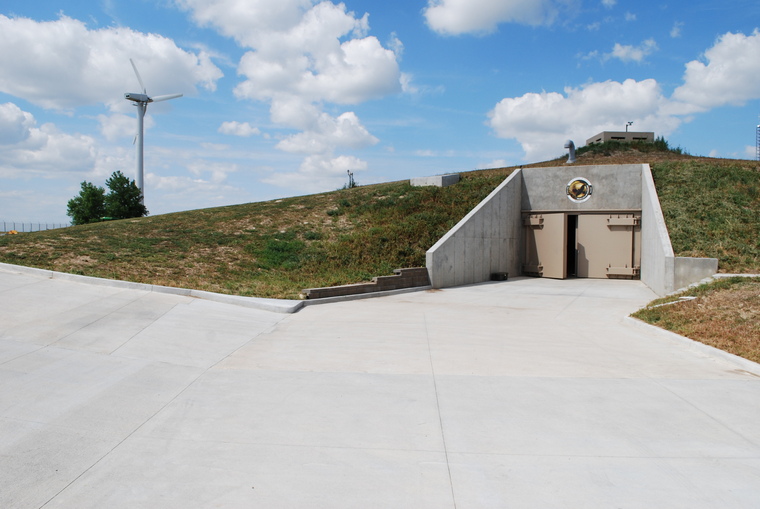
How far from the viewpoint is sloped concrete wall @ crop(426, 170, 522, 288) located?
1647 cm

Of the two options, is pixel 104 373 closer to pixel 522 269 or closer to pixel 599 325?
pixel 599 325

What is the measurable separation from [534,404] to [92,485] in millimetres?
4243

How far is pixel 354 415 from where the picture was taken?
5.20 meters

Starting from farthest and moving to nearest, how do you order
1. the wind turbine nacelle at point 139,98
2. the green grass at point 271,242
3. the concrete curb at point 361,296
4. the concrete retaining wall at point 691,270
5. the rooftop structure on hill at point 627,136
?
the wind turbine nacelle at point 139,98, the rooftop structure on hill at point 627,136, the concrete retaining wall at point 691,270, the green grass at point 271,242, the concrete curb at point 361,296

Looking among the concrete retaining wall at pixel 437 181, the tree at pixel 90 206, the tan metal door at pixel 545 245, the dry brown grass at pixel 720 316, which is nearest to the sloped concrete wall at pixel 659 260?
the dry brown grass at pixel 720 316

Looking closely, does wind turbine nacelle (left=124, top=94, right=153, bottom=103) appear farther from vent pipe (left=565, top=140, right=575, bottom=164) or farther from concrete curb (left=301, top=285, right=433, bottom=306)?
concrete curb (left=301, top=285, right=433, bottom=306)

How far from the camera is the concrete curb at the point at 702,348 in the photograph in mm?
6982

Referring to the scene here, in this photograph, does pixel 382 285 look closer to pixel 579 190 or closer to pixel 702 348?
pixel 702 348

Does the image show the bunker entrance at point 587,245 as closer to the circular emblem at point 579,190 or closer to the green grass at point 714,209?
the circular emblem at point 579,190

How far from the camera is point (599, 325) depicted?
10.5 meters

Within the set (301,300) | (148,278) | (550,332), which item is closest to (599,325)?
(550,332)

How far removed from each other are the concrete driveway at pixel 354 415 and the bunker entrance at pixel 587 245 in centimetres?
1132

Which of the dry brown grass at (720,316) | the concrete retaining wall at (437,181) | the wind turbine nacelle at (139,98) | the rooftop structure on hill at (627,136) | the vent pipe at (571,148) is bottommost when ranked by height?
the dry brown grass at (720,316)

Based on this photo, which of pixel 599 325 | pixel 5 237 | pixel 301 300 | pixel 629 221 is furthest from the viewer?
pixel 629 221
